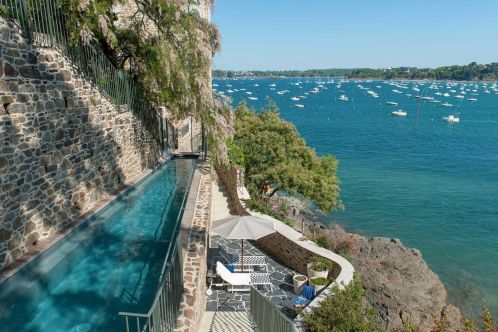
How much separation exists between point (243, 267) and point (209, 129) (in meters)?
5.98

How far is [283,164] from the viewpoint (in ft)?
66.2

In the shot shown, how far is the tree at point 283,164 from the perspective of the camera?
789 inches

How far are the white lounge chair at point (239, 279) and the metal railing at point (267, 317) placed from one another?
130 cm

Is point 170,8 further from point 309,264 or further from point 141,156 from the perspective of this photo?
point 309,264

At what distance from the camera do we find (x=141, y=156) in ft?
45.7

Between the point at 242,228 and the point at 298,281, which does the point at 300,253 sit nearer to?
the point at 298,281

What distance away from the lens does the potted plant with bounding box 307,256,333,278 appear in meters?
9.44

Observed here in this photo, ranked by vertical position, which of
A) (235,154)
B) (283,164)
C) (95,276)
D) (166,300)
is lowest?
(283,164)

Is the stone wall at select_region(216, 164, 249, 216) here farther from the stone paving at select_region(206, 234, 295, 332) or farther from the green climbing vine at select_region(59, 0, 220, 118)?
the green climbing vine at select_region(59, 0, 220, 118)

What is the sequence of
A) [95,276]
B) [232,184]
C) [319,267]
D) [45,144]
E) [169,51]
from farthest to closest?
[232,184] → [169,51] → [319,267] → [45,144] → [95,276]

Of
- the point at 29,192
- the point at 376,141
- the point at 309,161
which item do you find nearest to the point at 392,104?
the point at 376,141

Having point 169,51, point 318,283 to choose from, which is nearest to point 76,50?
point 169,51

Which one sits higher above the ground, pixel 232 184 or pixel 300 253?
pixel 232 184

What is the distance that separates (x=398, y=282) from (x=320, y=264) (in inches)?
377
